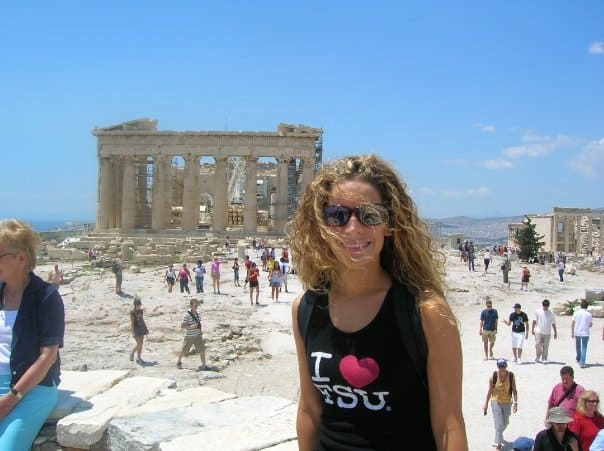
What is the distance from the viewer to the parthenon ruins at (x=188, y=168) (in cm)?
4422

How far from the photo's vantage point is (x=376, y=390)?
2.28 meters

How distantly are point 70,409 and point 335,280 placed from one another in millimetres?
2576

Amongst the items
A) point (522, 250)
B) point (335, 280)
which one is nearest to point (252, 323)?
point (335, 280)

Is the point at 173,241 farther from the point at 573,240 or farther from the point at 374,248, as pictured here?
the point at 573,240

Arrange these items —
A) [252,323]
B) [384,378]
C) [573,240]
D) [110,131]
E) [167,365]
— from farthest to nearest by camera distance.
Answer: [573,240] → [110,131] → [252,323] → [167,365] → [384,378]

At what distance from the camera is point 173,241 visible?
134 ft

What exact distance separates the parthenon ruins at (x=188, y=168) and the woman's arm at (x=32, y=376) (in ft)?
127

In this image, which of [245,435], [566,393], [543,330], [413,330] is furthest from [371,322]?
[543,330]

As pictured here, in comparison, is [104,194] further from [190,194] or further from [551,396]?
[551,396]

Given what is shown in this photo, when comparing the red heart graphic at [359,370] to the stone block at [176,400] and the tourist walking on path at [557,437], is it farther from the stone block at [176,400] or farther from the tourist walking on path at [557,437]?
the tourist walking on path at [557,437]

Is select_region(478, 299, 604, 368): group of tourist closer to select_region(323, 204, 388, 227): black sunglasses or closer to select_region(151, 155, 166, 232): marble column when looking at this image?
select_region(323, 204, 388, 227): black sunglasses

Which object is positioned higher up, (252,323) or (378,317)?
(378,317)

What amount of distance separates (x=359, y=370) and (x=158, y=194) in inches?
1775

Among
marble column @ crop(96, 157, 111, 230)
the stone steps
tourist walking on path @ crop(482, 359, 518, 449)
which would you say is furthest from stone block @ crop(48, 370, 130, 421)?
marble column @ crop(96, 157, 111, 230)
